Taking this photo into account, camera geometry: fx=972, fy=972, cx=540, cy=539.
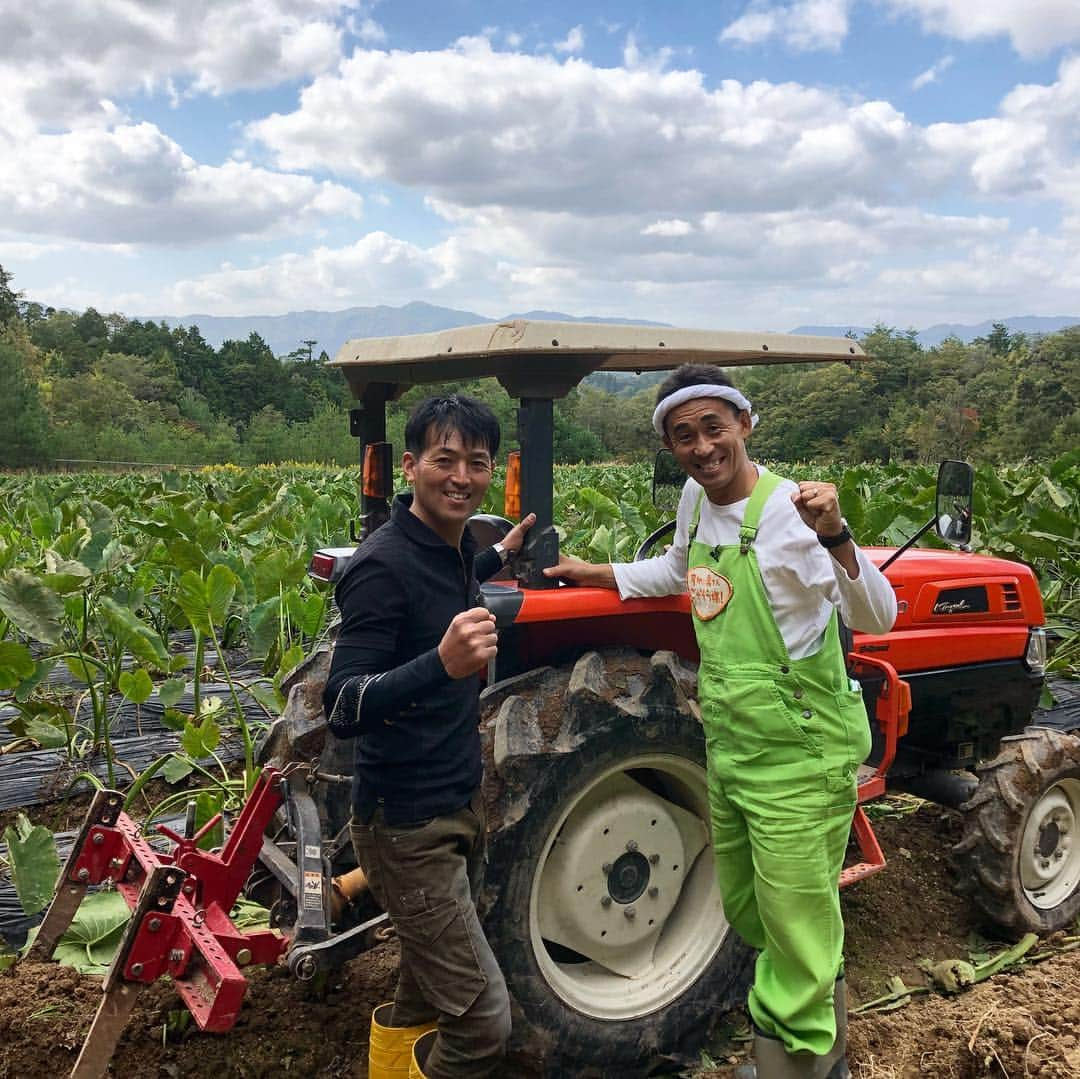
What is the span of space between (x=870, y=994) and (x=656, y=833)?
0.95 meters

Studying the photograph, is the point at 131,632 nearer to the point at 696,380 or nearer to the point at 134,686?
the point at 134,686

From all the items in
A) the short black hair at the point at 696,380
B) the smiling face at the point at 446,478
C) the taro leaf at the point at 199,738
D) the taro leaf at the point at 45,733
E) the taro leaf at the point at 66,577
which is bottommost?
the taro leaf at the point at 45,733

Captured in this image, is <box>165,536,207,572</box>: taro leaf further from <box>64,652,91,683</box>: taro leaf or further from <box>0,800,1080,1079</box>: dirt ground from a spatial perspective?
<box>0,800,1080,1079</box>: dirt ground

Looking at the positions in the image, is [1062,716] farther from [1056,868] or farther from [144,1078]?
[144,1078]

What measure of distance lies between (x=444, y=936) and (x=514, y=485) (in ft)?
3.25

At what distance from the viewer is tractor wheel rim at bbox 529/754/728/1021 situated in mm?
2350

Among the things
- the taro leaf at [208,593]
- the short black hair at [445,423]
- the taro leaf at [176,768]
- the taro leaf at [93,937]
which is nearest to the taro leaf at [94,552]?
the taro leaf at [208,593]

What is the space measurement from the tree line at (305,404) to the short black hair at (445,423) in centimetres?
3524

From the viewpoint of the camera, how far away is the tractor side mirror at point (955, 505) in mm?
2512

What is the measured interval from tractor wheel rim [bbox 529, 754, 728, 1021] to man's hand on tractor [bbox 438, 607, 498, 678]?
73cm

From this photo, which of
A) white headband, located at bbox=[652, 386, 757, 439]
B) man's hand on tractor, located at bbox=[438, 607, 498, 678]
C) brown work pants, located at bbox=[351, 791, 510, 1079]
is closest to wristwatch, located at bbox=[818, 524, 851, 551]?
white headband, located at bbox=[652, 386, 757, 439]

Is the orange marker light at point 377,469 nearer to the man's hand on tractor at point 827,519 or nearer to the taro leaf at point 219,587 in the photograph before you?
the taro leaf at point 219,587

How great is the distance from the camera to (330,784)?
2.61m

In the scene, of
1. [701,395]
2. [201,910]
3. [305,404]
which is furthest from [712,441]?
[305,404]
